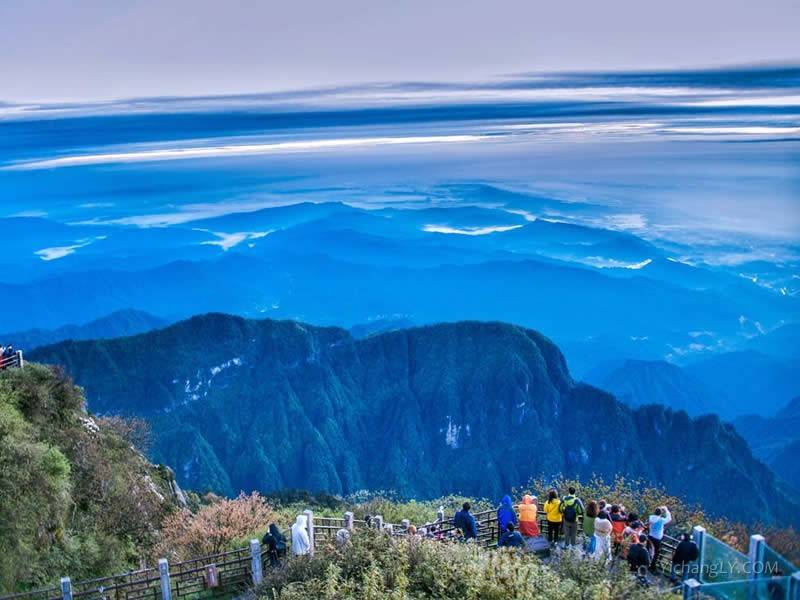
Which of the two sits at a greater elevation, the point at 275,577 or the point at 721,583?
the point at 721,583

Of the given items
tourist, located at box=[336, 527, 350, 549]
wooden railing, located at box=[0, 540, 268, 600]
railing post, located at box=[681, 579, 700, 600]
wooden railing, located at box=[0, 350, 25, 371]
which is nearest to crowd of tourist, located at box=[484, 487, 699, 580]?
railing post, located at box=[681, 579, 700, 600]

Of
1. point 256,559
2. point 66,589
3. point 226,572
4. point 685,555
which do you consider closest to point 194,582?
point 226,572

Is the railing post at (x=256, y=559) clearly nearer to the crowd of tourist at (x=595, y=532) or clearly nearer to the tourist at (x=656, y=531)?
the crowd of tourist at (x=595, y=532)

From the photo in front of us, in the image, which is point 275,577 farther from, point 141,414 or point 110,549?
point 141,414

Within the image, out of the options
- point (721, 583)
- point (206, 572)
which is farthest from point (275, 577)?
point (721, 583)

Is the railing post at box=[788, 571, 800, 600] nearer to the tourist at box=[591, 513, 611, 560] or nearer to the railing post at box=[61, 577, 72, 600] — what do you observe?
the tourist at box=[591, 513, 611, 560]

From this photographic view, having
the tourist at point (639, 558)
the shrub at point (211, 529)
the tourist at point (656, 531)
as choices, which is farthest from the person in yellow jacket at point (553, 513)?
the shrub at point (211, 529)

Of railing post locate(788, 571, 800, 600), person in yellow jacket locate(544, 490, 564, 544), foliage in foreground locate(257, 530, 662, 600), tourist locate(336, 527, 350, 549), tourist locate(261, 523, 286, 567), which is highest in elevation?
railing post locate(788, 571, 800, 600)
